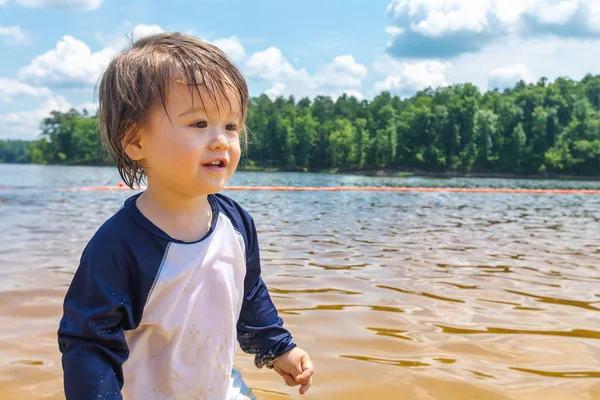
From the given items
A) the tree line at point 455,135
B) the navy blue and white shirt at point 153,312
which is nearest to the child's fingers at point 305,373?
the navy blue and white shirt at point 153,312

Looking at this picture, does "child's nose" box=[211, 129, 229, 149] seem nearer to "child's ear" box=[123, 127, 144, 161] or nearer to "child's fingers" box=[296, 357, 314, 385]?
"child's ear" box=[123, 127, 144, 161]

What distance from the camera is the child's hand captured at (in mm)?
1966

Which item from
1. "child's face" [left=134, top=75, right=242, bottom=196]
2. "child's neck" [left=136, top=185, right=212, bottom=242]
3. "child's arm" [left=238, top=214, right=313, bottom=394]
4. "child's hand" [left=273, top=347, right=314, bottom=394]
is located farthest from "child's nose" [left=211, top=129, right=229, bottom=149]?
"child's hand" [left=273, top=347, right=314, bottom=394]

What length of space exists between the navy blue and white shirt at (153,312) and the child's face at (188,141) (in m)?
0.14

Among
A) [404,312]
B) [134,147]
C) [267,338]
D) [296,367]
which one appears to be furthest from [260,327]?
[404,312]

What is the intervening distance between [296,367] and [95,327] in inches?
29.4

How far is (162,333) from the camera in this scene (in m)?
1.63

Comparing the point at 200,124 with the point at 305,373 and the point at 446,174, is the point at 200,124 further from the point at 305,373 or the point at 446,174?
the point at 446,174

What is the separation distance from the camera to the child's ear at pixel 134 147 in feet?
5.54

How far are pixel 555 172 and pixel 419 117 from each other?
22.3m

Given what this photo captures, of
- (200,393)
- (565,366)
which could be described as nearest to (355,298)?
(565,366)

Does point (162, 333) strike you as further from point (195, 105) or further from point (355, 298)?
point (355, 298)

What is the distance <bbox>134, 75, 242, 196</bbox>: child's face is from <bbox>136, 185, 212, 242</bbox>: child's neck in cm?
4

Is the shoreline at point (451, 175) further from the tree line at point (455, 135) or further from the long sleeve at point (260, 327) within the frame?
the long sleeve at point (260, 327)
